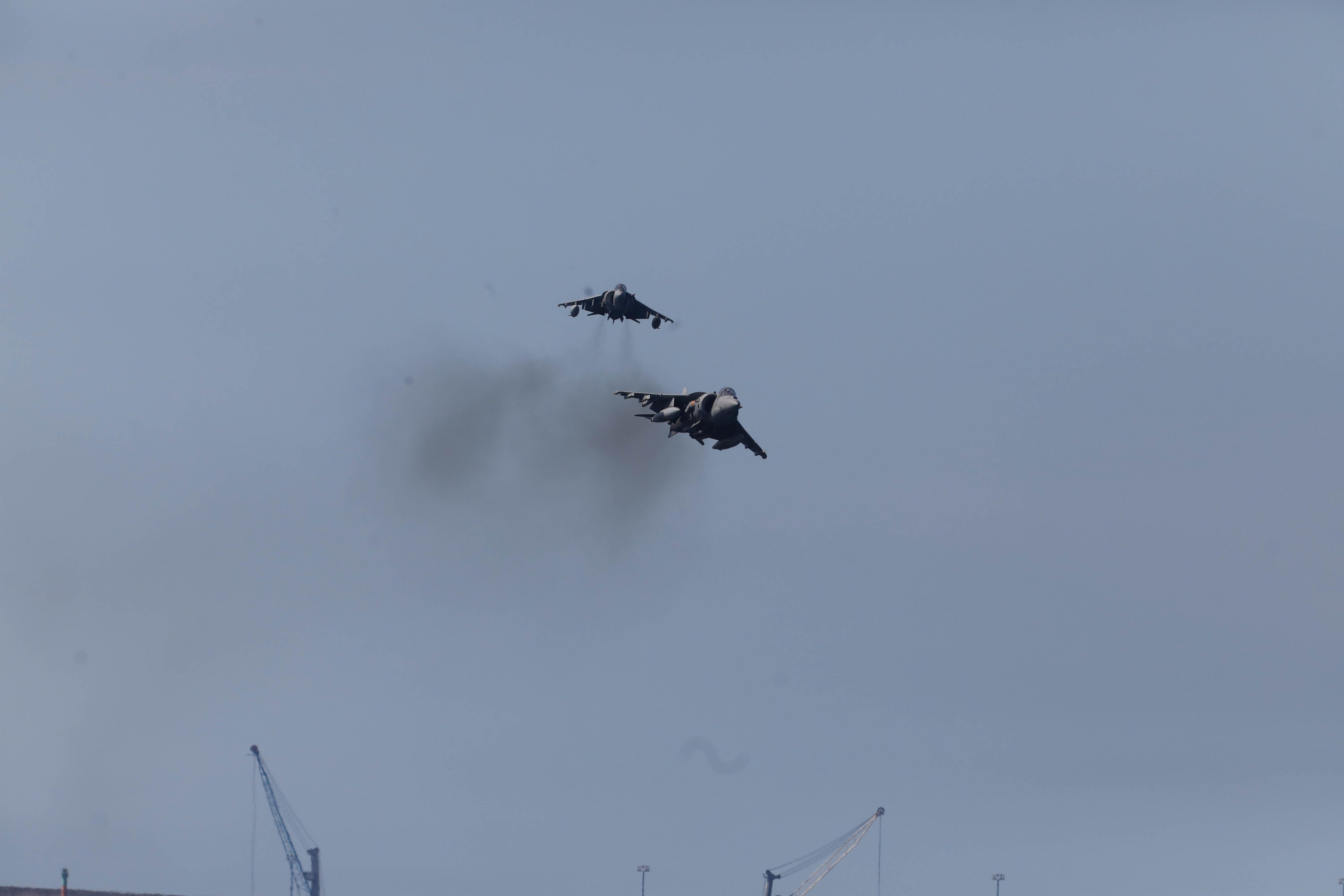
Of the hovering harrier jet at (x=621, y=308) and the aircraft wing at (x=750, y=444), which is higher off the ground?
the hovering harrier jet at (x=621, y=308)

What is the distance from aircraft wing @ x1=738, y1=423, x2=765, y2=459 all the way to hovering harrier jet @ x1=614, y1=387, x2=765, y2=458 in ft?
0.34

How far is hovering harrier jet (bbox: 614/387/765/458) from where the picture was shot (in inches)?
4909

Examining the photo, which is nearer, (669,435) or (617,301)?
(669,435)

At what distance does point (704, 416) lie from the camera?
12694cm

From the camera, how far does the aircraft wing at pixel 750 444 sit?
130 metres

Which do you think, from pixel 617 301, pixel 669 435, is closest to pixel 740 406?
pixel 669 435

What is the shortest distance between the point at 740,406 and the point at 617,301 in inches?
1450

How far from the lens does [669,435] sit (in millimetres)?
130625

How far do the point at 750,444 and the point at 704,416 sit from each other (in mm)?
9957

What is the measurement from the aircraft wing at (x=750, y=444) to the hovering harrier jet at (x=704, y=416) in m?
0.11

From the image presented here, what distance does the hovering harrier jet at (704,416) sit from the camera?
409ft

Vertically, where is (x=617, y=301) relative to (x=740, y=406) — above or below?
above

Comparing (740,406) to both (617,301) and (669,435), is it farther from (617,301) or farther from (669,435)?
(617,301)

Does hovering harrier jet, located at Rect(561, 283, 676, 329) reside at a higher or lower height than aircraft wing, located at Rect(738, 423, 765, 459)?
higher
